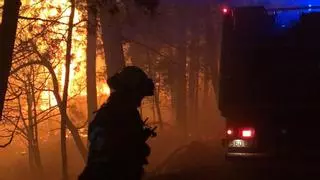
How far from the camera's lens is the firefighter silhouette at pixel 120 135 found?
11.6ft

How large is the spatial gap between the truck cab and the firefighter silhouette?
222 inches

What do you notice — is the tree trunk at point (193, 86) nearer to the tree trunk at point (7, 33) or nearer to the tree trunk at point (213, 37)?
the tree trunk at point (213, 37)

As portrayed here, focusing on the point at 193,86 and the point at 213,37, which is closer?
the point at 213,37

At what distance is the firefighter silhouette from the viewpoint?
3.54 metres

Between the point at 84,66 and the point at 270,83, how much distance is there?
2506cm

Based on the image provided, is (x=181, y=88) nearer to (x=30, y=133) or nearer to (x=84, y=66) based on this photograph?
(x=84, y=66)

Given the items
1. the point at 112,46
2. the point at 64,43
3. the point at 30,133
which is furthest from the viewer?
the point at 30,133

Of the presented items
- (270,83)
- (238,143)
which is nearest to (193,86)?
(270,83)

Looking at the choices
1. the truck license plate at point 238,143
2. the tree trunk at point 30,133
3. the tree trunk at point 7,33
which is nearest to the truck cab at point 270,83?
the truck license plate at point 238,143

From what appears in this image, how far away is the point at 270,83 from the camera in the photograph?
9.48 metres

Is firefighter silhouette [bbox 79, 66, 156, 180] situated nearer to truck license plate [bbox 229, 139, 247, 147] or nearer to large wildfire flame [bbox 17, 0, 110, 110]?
truck license plate [bbox 229, 139, 247, 147]

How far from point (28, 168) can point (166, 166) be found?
72.0ft

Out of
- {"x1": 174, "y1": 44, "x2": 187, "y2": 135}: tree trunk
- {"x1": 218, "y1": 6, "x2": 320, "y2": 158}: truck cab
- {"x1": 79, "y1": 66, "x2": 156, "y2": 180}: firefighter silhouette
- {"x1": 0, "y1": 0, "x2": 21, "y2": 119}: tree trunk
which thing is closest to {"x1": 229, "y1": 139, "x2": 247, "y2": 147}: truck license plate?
{"x1": 218, "y1": 6, "x2": 320, "y2": 158}: truck cab

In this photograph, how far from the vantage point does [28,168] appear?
3556 centimetres
